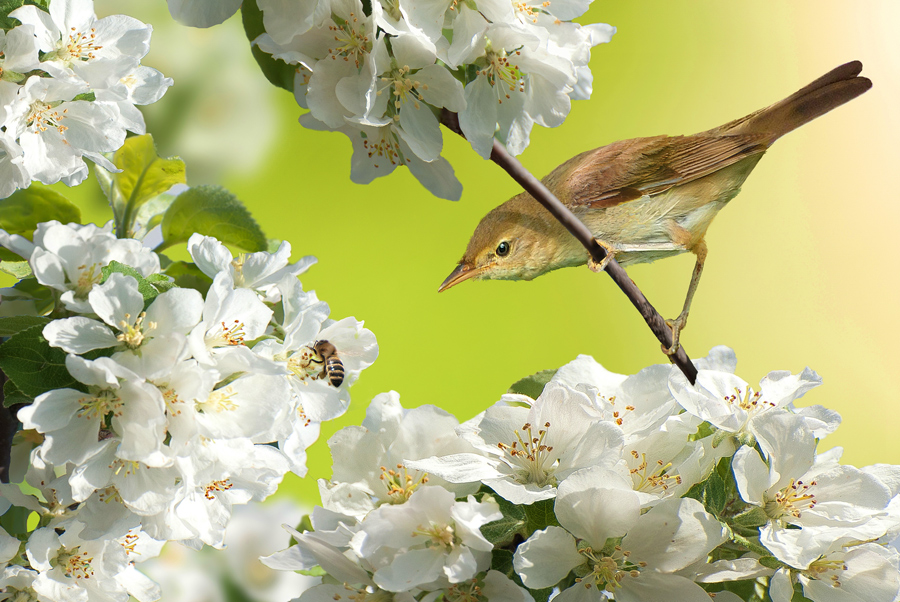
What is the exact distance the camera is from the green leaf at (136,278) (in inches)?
16.4

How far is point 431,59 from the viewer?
445 millimetres

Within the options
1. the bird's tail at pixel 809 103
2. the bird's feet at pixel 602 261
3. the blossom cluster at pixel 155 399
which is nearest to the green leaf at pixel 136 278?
the blossom cluster at pixel 155 399

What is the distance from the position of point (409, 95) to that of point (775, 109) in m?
0.40

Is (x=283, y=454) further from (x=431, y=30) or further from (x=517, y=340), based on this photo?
(x=517, y=340)

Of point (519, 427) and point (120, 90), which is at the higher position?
point (120, 90)

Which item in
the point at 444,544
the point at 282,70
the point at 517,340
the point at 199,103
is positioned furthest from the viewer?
the point at 517,340

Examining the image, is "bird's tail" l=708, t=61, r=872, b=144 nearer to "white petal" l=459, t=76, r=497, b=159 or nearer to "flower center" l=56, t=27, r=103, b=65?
"white petal" l=459, t=76, r=497, b=159

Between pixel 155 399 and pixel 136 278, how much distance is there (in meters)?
0.09

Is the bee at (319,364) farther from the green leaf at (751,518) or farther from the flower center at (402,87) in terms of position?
the green leaf at (751,518)

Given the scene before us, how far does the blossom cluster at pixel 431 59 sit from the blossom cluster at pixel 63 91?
6 cm

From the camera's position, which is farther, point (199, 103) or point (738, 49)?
A: point (738, 49)

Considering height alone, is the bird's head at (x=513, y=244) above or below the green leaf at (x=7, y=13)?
below

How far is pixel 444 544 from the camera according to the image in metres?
0.41

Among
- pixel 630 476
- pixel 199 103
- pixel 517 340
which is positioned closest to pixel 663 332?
pixel 630 476
